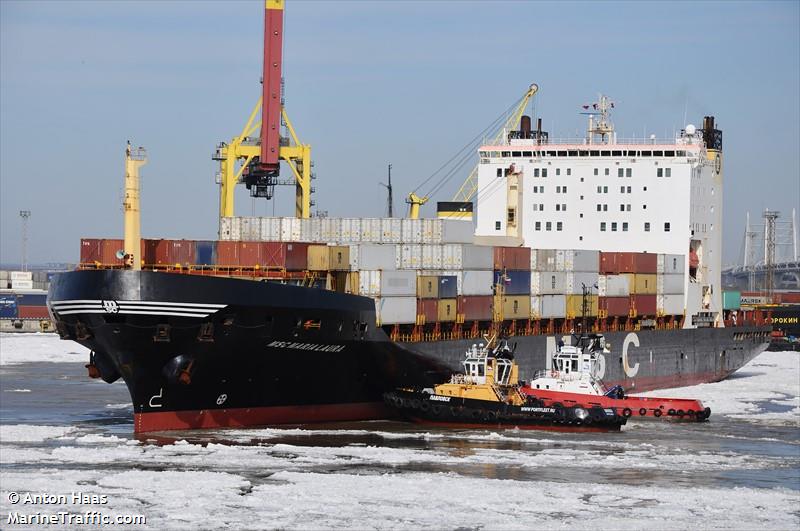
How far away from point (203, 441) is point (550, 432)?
34.1 ft

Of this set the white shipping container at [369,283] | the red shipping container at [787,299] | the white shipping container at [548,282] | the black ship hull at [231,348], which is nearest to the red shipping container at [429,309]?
the black ship hull at [231,348]

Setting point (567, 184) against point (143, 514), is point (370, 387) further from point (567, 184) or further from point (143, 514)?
point (567, 184)

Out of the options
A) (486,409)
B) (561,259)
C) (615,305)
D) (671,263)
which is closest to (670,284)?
(671,263)

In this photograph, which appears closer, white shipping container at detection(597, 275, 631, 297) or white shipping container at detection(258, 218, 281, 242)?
white shipping container at detection(258, 218, 281, 242)

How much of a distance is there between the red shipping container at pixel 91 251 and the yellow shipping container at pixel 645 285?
76.2 feet

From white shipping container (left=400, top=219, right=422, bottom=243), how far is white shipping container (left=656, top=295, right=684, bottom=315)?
16.2 meters

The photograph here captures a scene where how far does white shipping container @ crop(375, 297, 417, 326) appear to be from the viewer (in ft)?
121

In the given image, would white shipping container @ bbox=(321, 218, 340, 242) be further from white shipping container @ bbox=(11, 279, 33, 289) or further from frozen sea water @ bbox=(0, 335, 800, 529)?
white shipping container @ bbox=(11, 279, 33, 289)

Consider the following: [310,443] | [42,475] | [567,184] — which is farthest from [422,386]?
[567,184]

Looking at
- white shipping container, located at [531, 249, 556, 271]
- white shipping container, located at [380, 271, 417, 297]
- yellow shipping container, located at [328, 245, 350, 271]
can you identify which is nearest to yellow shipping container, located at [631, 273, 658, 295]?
white shipping container, located at [531, 249, 556, 271]

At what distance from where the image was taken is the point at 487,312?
41.5 meters

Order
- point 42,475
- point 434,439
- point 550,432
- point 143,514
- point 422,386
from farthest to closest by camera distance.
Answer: point 422,386, point 550,432, point 434,439, point 42,475, point 143,514

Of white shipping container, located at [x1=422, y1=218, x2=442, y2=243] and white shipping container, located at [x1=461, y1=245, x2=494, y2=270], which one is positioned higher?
white shipping container, located at [x1=422, y1=218, x2=442, y2=243]
